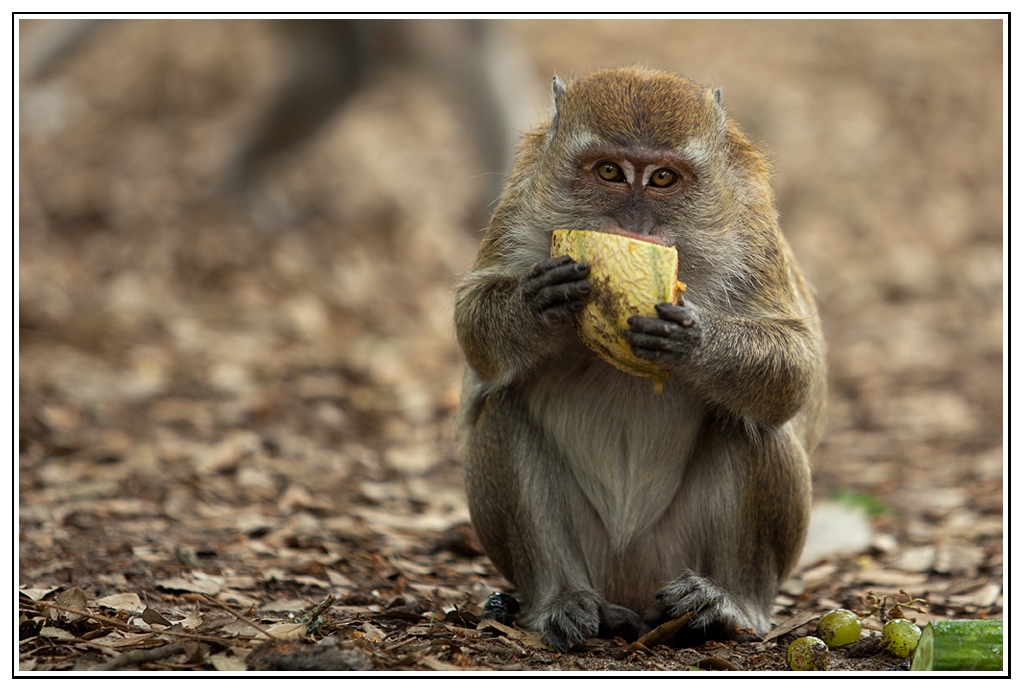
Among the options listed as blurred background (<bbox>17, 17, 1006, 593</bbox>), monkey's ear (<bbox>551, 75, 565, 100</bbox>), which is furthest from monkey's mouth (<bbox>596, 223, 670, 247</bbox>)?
blurred background (<bbox>17, 17, 1006, 593</bbox>)

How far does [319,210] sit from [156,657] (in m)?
9.45

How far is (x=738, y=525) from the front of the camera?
4547 mm

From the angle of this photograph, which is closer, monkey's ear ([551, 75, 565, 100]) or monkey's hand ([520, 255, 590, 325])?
monkey's hand ([520, 255, 590, 325])

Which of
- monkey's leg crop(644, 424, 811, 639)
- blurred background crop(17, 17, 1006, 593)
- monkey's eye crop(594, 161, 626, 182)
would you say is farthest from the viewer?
blurred background crop(17, 17, 1006, 593)

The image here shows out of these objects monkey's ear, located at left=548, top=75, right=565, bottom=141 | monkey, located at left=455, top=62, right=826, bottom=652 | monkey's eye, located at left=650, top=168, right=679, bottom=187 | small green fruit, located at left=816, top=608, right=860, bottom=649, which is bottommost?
small green fruit, located at left=816, top=608, right=860, bottom=649

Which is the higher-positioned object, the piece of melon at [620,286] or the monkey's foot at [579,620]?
the piece of melon at [620,286]

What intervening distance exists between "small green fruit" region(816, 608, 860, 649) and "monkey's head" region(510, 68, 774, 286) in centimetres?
166

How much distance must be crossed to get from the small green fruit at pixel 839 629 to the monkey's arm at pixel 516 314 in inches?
67.5

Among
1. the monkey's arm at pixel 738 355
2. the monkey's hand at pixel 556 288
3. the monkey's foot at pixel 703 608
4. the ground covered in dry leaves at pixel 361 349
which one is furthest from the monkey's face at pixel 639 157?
the ground covered in dry leaves at pixel 361 349

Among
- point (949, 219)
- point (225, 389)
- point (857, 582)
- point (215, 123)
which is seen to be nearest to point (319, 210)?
point (215, 123)

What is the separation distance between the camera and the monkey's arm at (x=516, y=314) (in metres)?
4.09

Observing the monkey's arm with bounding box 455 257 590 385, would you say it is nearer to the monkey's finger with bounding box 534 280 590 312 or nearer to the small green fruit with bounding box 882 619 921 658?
the monkey's finger with bounding box 534 280 590 312

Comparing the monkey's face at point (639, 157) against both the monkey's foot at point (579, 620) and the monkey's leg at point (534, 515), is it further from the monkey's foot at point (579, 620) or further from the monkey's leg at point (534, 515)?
the monkey's foot at point (579, 620)

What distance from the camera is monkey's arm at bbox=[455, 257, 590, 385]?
4086 millimetres
